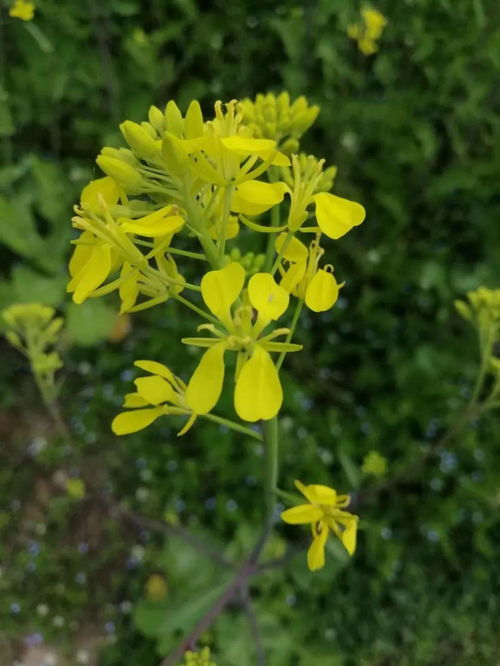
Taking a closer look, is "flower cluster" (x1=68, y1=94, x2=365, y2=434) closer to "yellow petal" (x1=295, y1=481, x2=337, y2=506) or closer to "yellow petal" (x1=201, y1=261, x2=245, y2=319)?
"yellow petal" (x1=201, y1=261, x2=245, y2=319)

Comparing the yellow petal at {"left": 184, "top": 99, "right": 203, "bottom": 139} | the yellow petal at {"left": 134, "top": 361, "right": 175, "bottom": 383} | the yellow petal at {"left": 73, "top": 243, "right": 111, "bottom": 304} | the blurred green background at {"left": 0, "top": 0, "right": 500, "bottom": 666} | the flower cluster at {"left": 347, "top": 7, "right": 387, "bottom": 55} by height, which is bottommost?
the blurred green background at {"left": 0, "top": 0, "right": 500, "bottom": 666}

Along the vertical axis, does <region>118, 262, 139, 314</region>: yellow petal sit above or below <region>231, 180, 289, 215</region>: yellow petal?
below

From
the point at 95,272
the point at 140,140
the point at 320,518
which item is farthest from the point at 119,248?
the point at 320,518

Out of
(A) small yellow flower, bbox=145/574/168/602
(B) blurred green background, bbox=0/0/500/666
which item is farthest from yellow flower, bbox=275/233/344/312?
(A) small yellow flower, bbox=145/574/168/602

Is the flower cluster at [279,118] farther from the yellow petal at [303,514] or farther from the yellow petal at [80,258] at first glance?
the yellow petal at [303,514]

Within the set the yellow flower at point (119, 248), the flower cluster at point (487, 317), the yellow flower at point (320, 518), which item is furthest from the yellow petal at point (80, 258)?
the flower cluster at point (487, 317)
